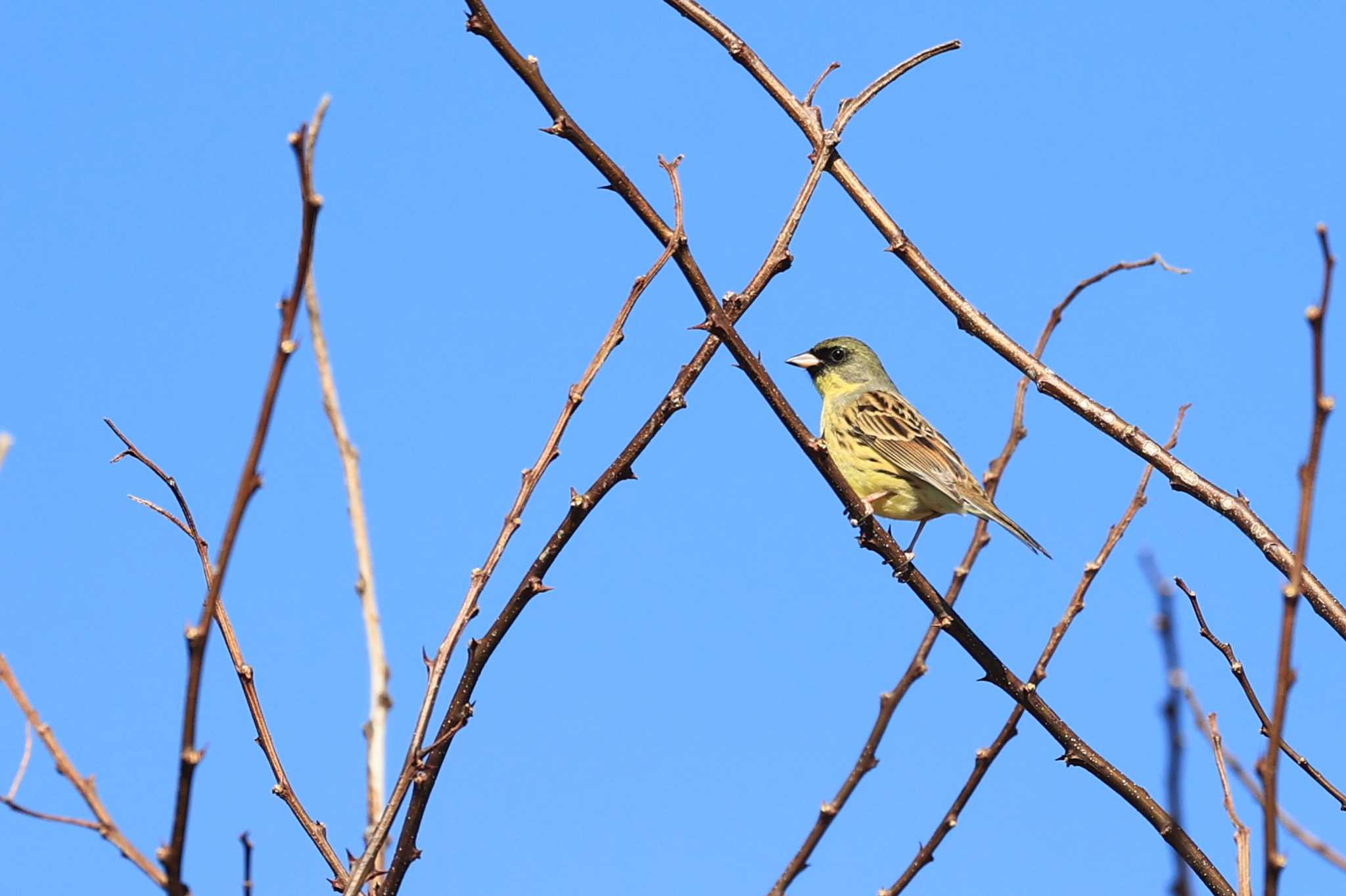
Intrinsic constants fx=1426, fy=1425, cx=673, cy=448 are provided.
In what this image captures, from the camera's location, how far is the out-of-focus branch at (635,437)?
281 centimetres

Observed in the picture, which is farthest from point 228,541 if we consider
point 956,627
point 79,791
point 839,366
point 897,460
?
point 839,366

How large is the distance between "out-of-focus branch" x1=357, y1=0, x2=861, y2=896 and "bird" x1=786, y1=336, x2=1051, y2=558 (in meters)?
3.65

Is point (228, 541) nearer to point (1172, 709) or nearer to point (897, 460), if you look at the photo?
point (1172, 709)

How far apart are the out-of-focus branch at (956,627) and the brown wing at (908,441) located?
2884 millimetres

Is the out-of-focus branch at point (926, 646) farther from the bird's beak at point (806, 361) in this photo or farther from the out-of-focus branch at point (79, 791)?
the bird's beak at point (806, 361)

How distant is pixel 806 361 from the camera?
29.1 feet

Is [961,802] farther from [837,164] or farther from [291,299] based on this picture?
[291,299]

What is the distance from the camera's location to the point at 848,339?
892 centimetres

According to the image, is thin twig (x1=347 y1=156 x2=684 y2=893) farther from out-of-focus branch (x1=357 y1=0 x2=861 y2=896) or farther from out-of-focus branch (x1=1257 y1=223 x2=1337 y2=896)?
out-of-focus branch (x1=1257 y1=223 x2=1337 y2=896)

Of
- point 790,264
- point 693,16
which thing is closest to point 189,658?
point 790,264

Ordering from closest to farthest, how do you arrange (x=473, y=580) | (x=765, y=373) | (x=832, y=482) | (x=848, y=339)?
(x=473, y=580)
(x=765, y=373)
(x=832, y=482)
(x=848, y=339)

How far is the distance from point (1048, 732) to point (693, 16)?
212 cm

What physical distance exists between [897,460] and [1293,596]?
561 cm

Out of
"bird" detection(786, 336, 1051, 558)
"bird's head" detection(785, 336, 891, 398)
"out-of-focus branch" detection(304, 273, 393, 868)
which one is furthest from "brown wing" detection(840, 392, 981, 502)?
"out-of-focus branch" detection(304, 273, 393, 868)
